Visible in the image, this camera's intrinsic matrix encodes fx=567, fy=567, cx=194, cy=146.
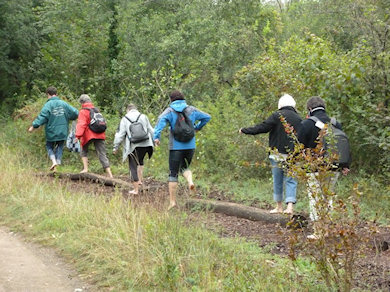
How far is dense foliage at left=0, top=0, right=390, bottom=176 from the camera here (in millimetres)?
10883

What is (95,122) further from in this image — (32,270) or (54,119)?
(32,270)

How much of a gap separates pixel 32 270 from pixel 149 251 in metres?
1.33

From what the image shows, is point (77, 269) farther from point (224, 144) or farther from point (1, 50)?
point (1, 50)

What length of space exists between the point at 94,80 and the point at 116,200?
14.2 meters

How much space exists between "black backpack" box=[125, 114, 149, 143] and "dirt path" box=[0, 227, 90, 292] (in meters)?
3.58

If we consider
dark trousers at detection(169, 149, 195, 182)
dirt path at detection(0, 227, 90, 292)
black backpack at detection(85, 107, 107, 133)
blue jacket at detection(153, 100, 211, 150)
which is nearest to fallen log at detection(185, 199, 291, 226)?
dark trousers at detection(169, 149, 195, 182)

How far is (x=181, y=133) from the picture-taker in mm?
8789

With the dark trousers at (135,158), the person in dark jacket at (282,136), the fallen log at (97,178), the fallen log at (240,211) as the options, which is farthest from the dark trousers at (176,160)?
the fallen log at (97,178)

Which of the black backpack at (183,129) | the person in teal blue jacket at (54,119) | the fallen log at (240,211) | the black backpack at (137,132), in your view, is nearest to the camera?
the fallen log at (240,211)

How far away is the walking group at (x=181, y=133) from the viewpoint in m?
7.55

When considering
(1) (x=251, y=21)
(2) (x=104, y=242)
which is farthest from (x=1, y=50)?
(2) (x=104, y=242)

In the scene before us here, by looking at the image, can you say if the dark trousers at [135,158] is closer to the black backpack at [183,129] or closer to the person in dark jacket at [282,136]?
the black backpack at [183,129]

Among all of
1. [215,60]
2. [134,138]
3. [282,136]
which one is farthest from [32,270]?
[215,60]

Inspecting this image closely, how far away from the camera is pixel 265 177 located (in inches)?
511
